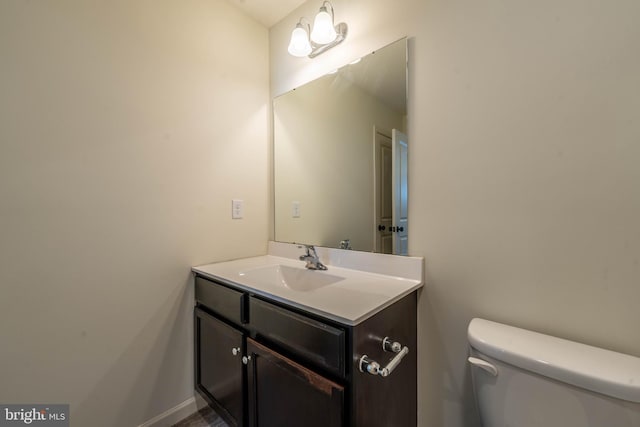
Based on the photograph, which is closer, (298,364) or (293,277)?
(298,364)

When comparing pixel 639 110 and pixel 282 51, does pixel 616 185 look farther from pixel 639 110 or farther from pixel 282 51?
pixel 282 51

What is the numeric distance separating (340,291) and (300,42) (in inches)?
53.0

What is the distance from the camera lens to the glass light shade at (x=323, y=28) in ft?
4.38

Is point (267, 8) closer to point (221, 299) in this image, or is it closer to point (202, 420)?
point (221, 299)

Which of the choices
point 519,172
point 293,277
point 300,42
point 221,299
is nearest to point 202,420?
point 221,299

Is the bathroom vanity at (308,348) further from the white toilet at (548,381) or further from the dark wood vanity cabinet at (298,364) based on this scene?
the white toilet at (548,381)

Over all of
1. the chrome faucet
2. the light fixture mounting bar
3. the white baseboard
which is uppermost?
the light fixture mounting bar

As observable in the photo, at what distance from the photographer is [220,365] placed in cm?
125

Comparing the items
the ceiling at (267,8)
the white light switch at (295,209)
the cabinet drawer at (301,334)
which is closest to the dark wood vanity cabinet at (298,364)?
the cabinet drawer at (301,334)

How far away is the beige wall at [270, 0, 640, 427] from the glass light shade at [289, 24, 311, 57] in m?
0.38

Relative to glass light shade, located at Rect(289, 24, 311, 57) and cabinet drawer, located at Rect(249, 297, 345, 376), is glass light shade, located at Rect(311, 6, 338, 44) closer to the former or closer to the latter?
glass light shade, located at Rect(289, 24, 311, 57)

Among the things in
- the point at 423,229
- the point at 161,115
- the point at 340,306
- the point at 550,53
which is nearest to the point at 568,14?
the point at 550,53

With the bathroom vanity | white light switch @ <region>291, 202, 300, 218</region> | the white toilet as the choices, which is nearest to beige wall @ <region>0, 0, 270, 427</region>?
the bathroom vanity

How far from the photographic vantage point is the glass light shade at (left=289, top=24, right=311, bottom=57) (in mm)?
1452
